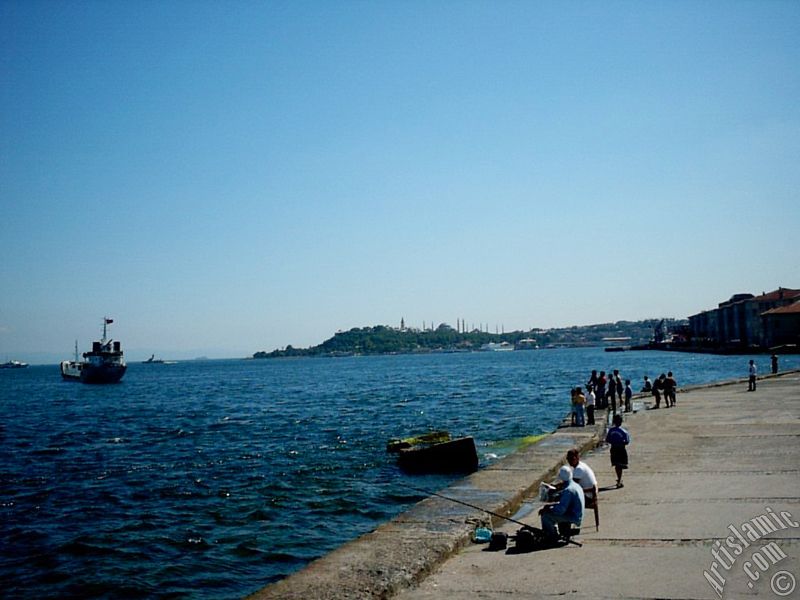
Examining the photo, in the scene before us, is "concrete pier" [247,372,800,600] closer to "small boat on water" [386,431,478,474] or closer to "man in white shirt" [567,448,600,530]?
"man in white shirt" [567,448,600,530]

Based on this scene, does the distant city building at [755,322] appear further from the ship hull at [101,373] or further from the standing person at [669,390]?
the ship hull at [101,373]

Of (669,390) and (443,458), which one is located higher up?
(669,390)

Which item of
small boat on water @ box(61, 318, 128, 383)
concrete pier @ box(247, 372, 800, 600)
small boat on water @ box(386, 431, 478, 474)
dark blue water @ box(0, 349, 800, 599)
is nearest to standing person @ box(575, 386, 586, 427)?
dark blue water @ box(0, 349, 800, 599)

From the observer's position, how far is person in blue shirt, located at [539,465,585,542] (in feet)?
29.9

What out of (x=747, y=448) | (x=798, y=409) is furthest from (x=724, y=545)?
(x=798, y=409)

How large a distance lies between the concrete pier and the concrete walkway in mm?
20

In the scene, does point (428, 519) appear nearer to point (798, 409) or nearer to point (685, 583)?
point (685, 583)

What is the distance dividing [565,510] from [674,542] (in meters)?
1.39

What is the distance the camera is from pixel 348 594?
752 centimetres

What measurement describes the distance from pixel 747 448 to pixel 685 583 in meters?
10.4

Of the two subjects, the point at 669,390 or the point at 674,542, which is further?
the point at 669,390

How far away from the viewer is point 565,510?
30.1 ft

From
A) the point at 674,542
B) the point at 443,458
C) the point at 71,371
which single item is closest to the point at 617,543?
the point at 674,542

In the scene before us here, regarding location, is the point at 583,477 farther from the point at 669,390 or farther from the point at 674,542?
the point at 669,390
